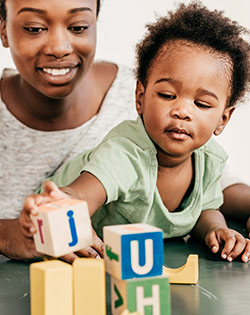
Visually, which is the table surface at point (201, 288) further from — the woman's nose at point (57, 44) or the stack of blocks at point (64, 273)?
the woman's nose at point (57, 44)

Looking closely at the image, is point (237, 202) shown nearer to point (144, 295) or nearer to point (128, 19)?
point (144, 295)

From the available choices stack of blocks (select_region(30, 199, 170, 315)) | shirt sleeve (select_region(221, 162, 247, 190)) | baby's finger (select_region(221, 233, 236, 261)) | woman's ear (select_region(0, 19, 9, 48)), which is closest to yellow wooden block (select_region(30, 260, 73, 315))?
stack of blocks (select_region(30, 199, 170, 315))

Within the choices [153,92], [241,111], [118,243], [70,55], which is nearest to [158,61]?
[153,92]

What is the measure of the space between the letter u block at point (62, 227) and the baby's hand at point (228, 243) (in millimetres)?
337

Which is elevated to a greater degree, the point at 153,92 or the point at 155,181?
the point at 153,92

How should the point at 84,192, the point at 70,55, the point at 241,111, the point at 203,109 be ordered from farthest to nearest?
the point at 241,111, the point at 70,55, the point at 203,109, the point at 84,192

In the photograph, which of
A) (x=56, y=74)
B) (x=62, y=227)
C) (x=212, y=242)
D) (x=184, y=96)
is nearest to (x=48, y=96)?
(x=56, y=74)

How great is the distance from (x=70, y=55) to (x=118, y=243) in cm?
51

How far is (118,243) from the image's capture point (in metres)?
0.55

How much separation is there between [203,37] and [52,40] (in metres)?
0.25

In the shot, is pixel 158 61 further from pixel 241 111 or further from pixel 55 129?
pixel 241 111

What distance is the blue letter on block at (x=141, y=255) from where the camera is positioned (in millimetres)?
546

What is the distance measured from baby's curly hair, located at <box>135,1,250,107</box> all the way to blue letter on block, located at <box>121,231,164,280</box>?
0.42 m

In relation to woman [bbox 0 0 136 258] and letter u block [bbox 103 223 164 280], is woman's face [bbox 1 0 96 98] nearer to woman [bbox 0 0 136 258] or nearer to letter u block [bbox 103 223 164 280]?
woman [bbox 0 0 136 258]
